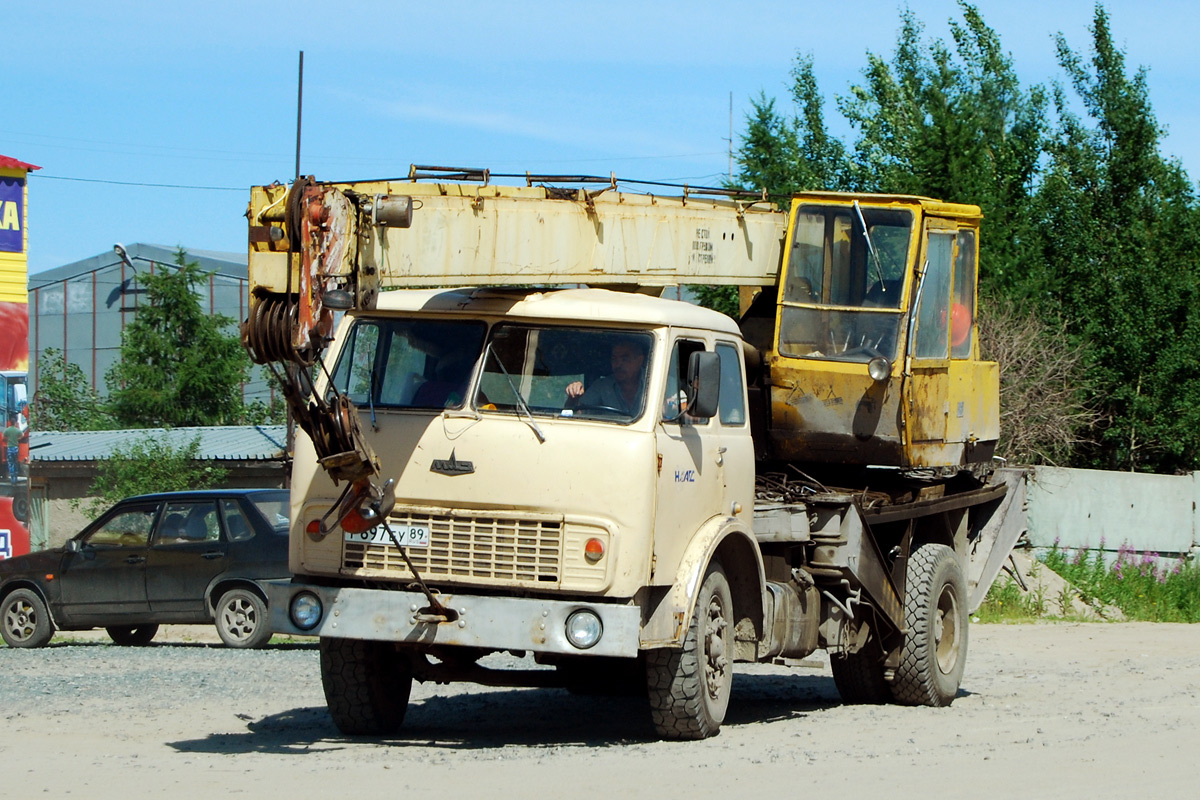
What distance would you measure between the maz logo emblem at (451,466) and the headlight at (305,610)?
38.1 inches

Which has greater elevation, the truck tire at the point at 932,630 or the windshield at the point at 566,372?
the windshield at the point at 566,372

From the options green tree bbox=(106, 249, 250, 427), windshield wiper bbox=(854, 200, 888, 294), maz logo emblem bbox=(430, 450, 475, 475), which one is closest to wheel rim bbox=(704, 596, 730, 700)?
maz logo emblem bbox=(430, 450, 475, 475)

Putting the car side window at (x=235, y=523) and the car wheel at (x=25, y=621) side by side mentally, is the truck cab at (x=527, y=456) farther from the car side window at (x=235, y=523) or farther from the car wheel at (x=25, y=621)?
the car wheel at (x=25, y=621)

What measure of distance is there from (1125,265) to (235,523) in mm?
23929

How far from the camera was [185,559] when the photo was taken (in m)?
16.0

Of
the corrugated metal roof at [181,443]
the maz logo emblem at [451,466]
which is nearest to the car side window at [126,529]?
the maz logo emblem at [451,466]

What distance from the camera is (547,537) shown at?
8.12 m

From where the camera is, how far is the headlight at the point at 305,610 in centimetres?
834

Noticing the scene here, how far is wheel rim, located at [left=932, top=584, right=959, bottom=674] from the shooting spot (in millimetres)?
12172

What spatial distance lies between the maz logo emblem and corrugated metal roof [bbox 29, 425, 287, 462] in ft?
67.5

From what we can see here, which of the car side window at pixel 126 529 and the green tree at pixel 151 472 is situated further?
the green tree at pixel 151 472

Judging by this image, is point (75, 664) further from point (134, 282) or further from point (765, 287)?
point (134, 282)

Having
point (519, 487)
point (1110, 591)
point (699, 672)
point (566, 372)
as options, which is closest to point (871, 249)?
point (566, 372)

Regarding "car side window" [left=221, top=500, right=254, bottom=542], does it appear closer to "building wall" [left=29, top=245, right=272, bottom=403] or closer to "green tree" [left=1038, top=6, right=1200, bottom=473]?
"green tree" [left=1038, top=6, right=1200, bottom=473]
